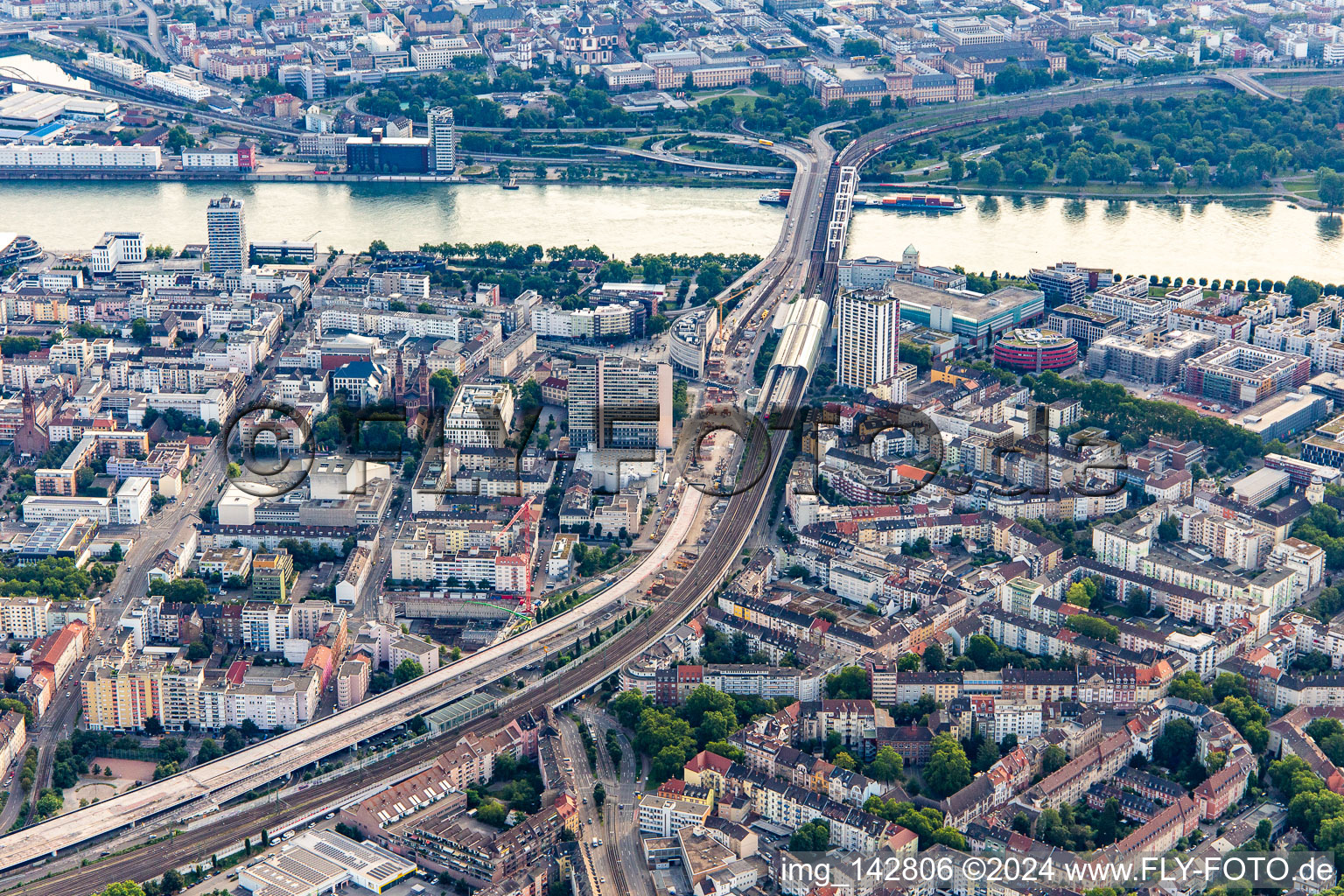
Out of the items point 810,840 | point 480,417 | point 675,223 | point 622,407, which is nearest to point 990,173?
point 675,223

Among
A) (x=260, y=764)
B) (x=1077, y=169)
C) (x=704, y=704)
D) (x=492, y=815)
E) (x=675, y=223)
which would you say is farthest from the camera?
(x=1077, y=169)

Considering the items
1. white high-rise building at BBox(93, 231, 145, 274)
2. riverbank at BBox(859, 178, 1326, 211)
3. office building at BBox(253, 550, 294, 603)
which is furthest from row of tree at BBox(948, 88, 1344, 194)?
office building at BBox(253, 550, 294, 603)

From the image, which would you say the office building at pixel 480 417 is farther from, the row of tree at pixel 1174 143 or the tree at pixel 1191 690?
the row of tree at pixel 1174 143

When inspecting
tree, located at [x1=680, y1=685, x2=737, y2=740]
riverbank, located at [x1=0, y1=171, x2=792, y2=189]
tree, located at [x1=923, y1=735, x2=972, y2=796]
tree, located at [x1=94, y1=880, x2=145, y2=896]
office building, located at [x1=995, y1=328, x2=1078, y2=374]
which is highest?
riverbank, located at [x1=0, y1=171, x2=792, y2=189]

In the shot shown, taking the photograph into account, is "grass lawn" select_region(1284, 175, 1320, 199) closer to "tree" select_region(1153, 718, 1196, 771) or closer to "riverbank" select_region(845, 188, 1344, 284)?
"riverbank" select_region(845, 188, 1344, 284)

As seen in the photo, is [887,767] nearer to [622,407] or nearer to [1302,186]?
[622,407]

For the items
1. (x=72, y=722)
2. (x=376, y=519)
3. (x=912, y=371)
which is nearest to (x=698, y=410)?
(x=912, y=371)
